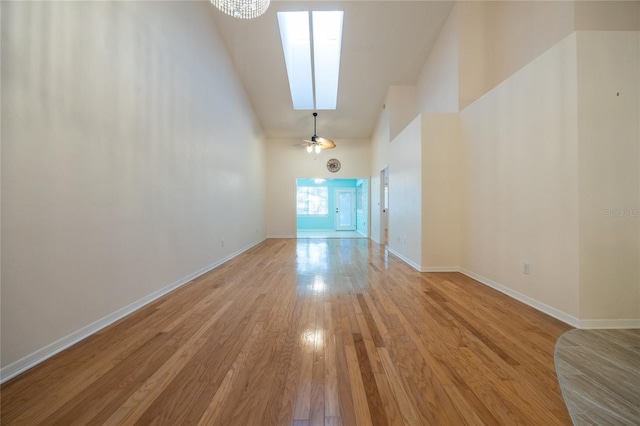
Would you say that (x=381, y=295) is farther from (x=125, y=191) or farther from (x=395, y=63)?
(x=395, y=63)

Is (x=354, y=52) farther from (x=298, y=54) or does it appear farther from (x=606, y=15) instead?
(x=606, y=15)

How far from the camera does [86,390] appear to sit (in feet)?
3.93

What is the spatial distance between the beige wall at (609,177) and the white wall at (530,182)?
67 mm

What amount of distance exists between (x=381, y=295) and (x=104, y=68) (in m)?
3.18

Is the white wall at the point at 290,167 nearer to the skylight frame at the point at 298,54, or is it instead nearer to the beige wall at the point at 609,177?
the skylight frame at the point at 298,54

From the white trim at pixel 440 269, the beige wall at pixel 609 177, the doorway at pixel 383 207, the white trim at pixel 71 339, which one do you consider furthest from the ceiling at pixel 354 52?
→ the white trim at pixel 71 339

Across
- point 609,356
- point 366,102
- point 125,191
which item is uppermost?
point 366,102

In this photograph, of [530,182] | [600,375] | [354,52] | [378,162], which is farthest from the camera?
[378,162]

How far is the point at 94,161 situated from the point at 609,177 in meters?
3.92

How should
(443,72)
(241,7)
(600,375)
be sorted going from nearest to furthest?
1. (600,375)
2. (241,7)
3. (443,72)

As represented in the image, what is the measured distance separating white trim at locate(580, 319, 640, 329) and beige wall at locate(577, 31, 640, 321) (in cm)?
3

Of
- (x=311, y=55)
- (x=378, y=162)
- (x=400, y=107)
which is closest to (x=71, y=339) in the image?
(x=311, y=55)

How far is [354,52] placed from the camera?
4.70 m

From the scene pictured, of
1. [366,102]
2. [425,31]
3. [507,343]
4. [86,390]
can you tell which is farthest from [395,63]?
[86,390]
